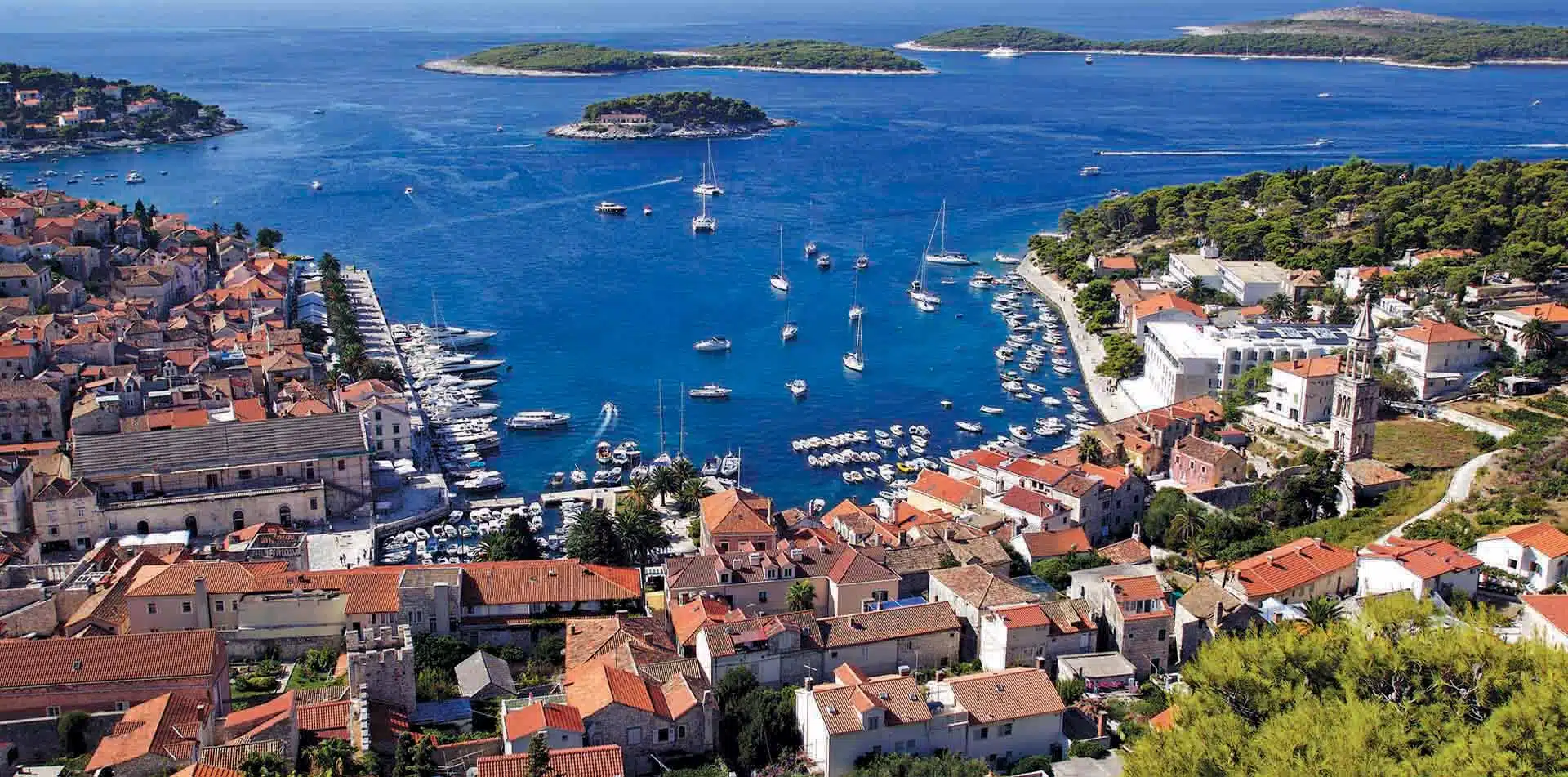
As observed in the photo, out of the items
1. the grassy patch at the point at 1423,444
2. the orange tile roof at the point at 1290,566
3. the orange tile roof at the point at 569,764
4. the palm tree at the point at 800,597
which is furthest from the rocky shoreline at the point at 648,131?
the orange tile roof at the point at 569,764

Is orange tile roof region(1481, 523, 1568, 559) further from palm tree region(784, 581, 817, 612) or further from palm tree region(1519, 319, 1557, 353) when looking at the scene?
palm tree region(1519, 319, 1557, 353)

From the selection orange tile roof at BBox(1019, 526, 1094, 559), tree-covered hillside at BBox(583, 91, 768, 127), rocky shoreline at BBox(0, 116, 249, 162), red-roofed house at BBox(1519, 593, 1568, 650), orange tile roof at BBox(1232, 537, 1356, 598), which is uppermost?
tree-covered hillside at BBox(583, 91, 768, 127)

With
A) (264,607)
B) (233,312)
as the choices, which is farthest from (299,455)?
(233,312)

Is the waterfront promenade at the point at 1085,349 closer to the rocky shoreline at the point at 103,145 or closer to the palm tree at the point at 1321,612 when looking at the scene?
the palm tree at the point at 1321,612

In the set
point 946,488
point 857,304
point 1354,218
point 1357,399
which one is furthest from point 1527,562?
point 1354,218

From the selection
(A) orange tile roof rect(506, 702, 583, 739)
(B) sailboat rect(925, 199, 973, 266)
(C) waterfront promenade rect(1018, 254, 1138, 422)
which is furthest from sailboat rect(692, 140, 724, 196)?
(A) orange tile roof rect(506, 702, 583, 739)
